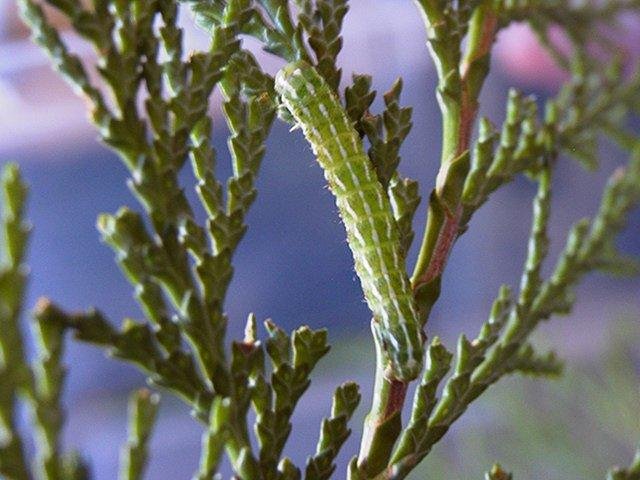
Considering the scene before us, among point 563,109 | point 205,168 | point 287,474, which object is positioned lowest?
point 287,474

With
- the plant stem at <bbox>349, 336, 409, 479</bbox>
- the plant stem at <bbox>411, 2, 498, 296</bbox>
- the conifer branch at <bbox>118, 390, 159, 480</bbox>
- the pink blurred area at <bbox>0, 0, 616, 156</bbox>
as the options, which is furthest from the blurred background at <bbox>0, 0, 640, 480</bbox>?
the conifer branch at <bbox>118, 390, 159, 480</bbox>

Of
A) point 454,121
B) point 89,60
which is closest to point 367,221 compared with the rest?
point 454,121

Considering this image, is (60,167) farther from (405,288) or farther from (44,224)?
(405,288)

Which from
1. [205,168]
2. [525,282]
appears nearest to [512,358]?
[525,282]

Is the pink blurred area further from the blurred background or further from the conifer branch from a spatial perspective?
the conifer branch

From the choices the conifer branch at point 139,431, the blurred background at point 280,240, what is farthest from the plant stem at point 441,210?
the blurred background at point 280,240

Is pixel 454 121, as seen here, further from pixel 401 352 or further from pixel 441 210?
pixel 401 352
